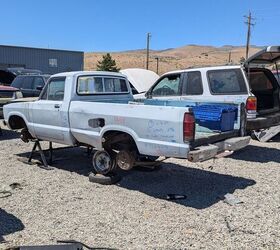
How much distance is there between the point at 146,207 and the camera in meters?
5.74

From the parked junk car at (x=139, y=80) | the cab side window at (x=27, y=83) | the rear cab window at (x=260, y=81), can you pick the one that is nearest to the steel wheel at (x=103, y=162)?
the rear cab window at (x=260, y=81)

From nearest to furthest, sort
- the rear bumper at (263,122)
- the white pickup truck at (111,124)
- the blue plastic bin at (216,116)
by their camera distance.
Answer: the white pickup truck at (111,124) < the blue plastic bin at (216,116) < the rear bumper at (263,122)

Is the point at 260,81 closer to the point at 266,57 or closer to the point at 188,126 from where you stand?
the point at 266,57

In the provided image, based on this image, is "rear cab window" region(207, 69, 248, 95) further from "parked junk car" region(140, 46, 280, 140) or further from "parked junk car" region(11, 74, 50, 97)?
"parked junk car" region(11, 74, 50, 97)

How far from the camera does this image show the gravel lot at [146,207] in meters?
4.66

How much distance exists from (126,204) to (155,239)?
4.19 feet

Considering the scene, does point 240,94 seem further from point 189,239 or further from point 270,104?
point 189,239

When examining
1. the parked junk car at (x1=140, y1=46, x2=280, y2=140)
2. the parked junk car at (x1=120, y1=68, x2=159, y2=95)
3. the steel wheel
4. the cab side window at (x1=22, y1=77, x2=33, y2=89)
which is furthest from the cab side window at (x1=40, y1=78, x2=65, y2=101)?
the cab side window at (x1=22, y1=77, x2=33, y2=89)

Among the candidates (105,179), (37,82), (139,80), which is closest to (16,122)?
(105,179)

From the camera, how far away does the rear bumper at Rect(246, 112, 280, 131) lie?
8.35 metres

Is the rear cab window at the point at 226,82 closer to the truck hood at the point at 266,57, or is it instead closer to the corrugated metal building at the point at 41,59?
the truck hood at the point at 266,57

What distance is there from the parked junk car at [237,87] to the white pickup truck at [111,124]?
1.28m

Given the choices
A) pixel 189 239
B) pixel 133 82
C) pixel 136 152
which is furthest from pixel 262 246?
pixel 133 82

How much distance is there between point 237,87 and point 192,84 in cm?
125
